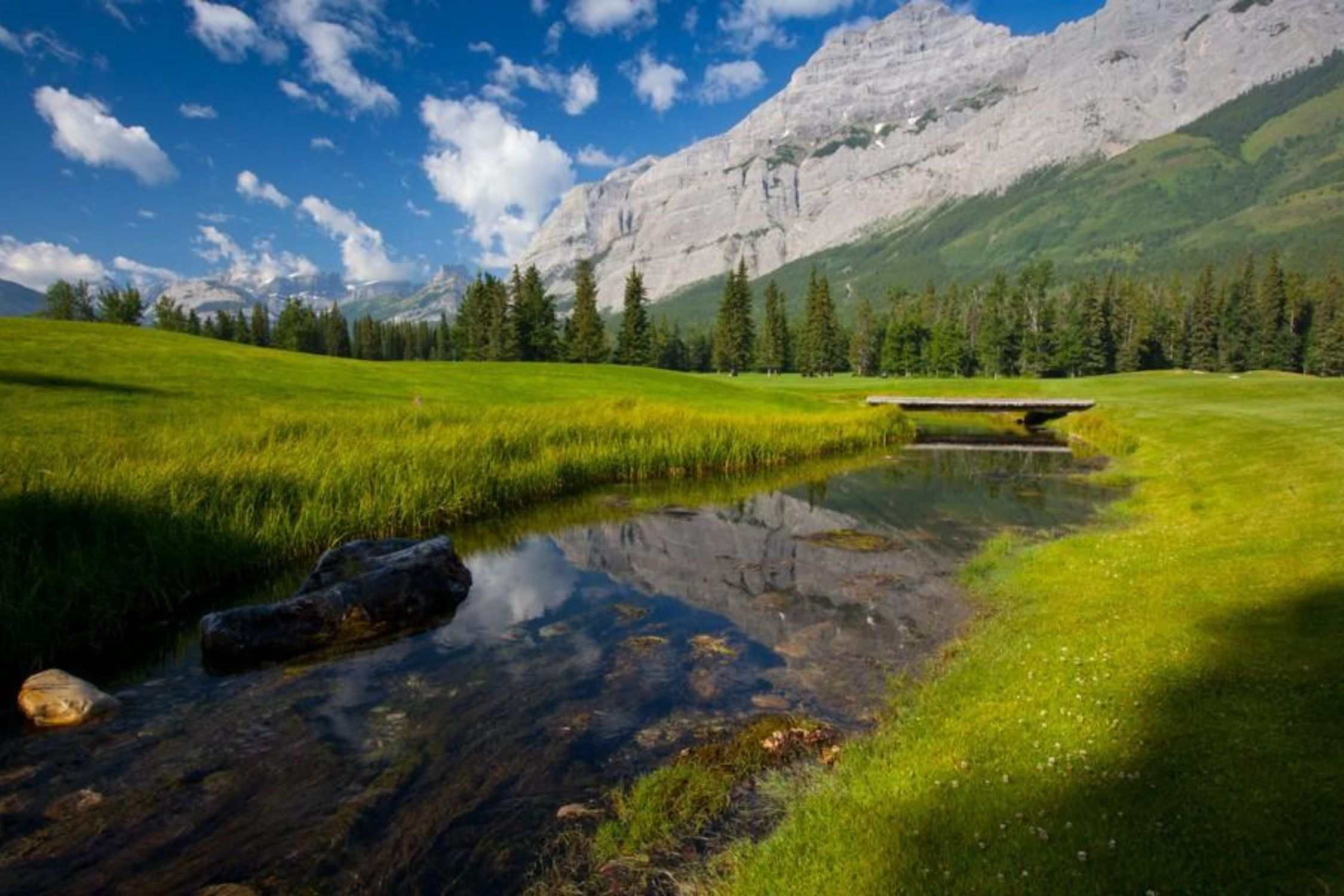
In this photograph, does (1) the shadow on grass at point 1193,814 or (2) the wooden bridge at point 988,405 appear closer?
(1) the shadow on grass at point 1193,814

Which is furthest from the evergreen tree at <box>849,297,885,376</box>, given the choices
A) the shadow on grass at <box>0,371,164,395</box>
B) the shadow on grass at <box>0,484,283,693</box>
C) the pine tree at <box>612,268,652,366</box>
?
the shadow on grass at <box>0,484,283,693</box>

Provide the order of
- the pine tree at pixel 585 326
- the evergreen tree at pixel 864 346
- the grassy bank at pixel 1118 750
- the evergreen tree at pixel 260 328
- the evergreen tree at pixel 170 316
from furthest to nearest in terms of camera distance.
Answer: the evergreen tree at pixel 260 328 → the evergreen tree at pixel 864 346 → the evergreen tree at pixel 170 316 → the pine tree at pixel 585 326 → the grassy bank at pixel 1118 750

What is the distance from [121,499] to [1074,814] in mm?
16779

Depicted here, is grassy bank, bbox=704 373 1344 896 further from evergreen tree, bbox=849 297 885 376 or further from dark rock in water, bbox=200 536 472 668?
evergreen tree, bbox=849 297 885 376

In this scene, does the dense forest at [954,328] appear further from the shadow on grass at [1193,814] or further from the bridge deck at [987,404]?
the shadow on grass at [1193,814]

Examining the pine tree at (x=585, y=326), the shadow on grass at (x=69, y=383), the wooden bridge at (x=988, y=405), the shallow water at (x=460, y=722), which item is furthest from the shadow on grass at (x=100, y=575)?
the pine tree at (x=585, y=326)

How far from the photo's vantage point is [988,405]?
63.1 meters

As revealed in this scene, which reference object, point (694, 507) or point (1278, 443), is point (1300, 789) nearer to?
point (694, 507)

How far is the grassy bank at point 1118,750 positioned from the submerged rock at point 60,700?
29.4ft

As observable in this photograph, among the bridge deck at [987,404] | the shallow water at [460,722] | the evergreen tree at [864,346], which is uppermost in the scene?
the evergreen tree at [864,346]

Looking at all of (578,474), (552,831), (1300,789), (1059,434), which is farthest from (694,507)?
(1059,434)

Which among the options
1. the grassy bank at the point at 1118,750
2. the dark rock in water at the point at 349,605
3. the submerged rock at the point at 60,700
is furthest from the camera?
the dark rock in water at the point at 349,605

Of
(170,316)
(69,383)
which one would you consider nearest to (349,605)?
(69,383)

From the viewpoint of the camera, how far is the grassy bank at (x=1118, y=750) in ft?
17.0
